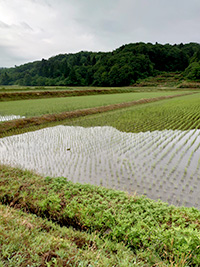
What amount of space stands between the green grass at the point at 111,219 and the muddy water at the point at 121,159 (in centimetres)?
49

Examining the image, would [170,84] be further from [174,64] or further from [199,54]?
[174,64]

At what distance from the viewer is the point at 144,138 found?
18.6ft

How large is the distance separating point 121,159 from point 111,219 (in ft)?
6.86

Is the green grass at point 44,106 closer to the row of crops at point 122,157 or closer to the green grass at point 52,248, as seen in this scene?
the row of crops at point 122,157

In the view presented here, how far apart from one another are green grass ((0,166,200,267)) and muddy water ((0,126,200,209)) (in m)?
0.49

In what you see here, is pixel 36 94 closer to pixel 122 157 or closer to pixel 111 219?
pixel 122 157

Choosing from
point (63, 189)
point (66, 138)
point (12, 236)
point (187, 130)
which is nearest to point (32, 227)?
point (12, 236)

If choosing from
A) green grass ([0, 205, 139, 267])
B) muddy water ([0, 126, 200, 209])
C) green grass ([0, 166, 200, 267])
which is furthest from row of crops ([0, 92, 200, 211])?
green grass ([0, 205, 139, 267])

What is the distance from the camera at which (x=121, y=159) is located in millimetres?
4105

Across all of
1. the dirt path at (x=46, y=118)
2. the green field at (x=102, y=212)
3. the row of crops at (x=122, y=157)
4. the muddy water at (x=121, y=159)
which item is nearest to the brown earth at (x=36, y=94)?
the dirt path at (x=46, y=118)

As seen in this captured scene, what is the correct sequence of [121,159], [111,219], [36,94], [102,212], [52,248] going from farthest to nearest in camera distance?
[36,94] < [121,159] < [102,212] < [111,219] < [52,248]

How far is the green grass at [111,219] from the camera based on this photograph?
5.44ft

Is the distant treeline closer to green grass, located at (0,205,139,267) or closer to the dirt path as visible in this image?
the dirt path

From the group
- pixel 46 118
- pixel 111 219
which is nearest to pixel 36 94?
pixel 46 118
